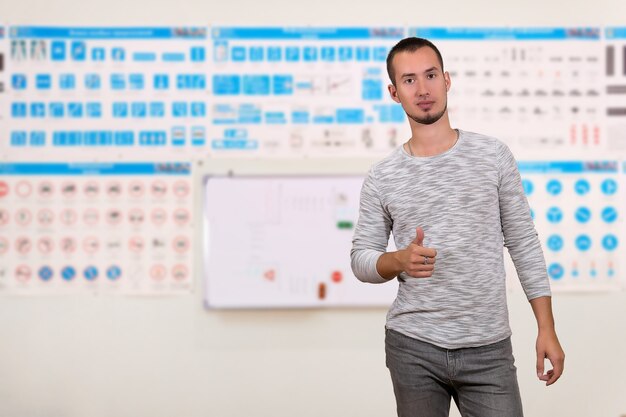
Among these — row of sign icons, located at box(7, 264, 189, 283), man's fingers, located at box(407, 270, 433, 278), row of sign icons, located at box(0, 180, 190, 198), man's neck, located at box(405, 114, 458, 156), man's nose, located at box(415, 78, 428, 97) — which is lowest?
row of sign icons, located at box(7, 264, 189, 283)

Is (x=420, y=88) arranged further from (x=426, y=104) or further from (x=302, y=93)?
(x=302, y=93)

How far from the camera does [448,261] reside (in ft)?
3.95

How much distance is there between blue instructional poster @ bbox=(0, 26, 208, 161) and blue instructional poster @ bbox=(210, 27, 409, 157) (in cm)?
10

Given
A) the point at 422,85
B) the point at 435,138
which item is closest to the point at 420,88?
the point at 422,85

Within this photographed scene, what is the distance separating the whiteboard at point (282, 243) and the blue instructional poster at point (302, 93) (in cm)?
16

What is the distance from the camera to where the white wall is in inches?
96.4

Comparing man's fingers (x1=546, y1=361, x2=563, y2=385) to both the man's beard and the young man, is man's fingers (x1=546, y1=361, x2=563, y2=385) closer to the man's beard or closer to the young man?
the young man

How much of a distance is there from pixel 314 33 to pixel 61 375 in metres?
1.77

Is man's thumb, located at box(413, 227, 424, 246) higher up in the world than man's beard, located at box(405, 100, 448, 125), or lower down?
lower down

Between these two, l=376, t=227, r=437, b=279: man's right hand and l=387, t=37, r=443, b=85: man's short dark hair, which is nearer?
l=376, t=227, r=437, b=279: man's right hand

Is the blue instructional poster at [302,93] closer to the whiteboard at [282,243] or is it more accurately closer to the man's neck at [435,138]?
the whiteboard at [282,243]

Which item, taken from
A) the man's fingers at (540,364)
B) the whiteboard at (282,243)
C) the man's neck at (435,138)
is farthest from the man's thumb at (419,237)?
the whiteboard at (282,243)

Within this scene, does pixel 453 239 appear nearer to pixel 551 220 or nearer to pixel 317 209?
pixel 317 209

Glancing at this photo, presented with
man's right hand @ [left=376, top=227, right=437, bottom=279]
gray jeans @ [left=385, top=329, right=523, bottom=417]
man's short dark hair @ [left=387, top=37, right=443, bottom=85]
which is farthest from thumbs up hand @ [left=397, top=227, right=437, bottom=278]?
man's short dark hair @ [left=387, top=37, right=443, bottom=85]
